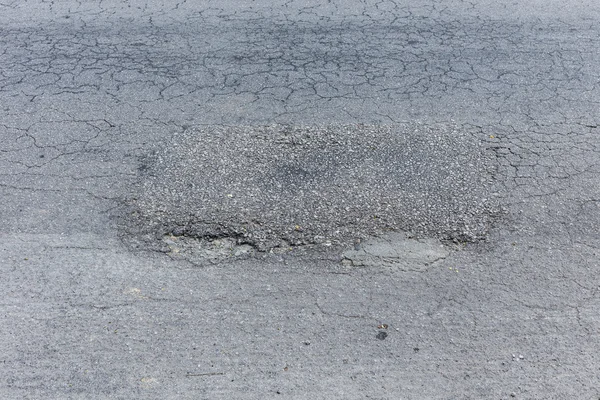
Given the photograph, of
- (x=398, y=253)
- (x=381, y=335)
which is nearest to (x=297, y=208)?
(x=398, y=253)

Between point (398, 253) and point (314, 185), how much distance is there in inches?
41.3

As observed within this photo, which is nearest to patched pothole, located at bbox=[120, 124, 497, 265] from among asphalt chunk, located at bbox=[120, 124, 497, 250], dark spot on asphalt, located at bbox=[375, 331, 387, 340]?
asphalt chunk, located at bbox=[120, 124, 497, 250]

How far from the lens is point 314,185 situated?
497 cm

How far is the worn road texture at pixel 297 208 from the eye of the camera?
355cm

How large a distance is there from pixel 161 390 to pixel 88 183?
7.77ft

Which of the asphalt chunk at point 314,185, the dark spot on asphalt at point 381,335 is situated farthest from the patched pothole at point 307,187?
the dark spot on asphalt at point 381,335

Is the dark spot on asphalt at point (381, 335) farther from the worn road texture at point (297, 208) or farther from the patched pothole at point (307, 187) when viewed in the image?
the patched pothole at point (307, 187)

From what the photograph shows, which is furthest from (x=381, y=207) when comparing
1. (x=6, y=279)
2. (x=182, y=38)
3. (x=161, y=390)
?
(x=182, y=38)

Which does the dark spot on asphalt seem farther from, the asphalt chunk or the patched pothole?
the asphalt chunk

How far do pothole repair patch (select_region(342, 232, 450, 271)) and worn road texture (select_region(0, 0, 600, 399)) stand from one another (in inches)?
0.6

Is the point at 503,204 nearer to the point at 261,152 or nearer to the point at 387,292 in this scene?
the point at 387,292

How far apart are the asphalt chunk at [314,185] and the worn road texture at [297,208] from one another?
0.03 meters

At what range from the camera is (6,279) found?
13.7 feet

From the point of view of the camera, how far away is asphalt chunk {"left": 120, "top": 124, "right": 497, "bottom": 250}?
4555 millimetres
